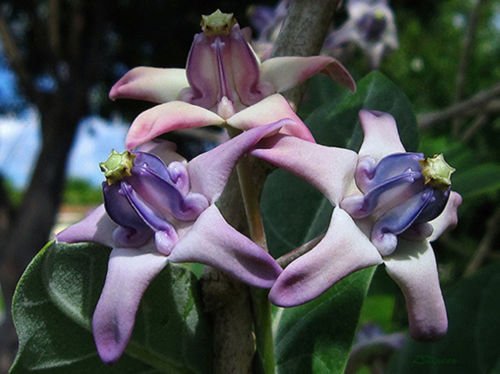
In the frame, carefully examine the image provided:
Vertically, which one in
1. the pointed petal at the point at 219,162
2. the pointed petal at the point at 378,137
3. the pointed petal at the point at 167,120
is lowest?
the pointed petal at the point at 378,137

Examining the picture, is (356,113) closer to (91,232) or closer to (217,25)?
(217,25)

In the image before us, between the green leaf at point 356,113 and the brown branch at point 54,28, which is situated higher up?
the green leaf at point 356,113

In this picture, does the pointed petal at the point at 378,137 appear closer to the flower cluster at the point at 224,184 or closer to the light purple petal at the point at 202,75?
the flower cluster at the point at 224,184

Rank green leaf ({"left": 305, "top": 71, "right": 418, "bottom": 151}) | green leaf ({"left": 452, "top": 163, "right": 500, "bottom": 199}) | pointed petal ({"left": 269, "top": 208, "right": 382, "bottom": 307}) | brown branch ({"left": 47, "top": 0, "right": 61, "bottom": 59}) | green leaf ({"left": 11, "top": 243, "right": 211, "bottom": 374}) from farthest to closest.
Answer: brown branch ({"left": 47, "top": 0, "right": 61, "bottom": 59}) → green leaf ({"left": 452, "top": 163, "right": 500, "bottom": 199}) → green leaf ({"left": 305, "top": 71, "right": 418, "bottom": 151}) → green leaf ({"left": 11, "top": 243, "right": 211, "bottom": 374}) → pointed petal ({"left": 269, "top": 208, "right": 382, "bottom": 307})

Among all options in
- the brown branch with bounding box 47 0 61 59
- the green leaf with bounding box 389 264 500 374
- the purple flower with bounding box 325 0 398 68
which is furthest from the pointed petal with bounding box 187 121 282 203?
the brown branch with bounding box 47 0 61 59

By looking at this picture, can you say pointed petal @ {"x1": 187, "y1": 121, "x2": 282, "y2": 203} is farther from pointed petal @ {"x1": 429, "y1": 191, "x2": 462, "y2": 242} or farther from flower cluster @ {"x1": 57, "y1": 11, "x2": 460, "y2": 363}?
pointed petal @ {"x1": 429, "y1": 191, "x2": 462, "y2": 242}

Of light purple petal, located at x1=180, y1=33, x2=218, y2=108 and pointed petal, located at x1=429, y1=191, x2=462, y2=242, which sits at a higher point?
light purple petal, located at x1=180, y1=33, x2=218, y2=108

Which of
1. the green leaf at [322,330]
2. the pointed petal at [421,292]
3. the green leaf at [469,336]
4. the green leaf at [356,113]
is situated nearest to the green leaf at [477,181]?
the green leaf at [469,336]

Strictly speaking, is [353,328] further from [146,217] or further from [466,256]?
[466,256]
